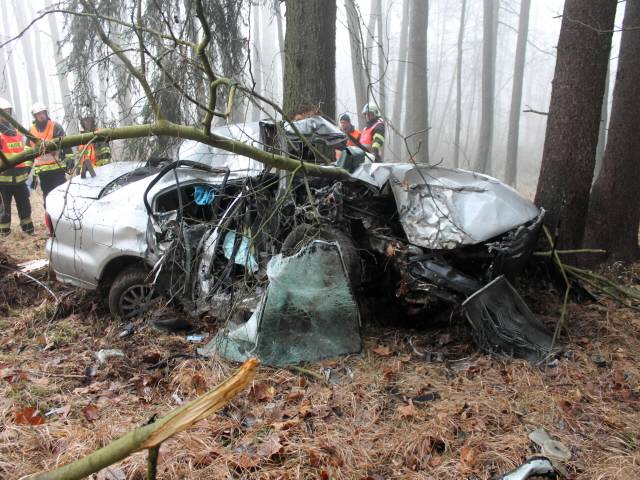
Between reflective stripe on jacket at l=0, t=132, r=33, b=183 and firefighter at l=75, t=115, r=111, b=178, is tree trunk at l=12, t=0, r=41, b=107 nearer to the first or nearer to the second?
reflective stripe on jacket at l=0, t=132, r=33, b=183

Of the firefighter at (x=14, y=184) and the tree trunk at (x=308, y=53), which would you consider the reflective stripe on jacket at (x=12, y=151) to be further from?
Result: the tree trunk at (x=308, y=53)

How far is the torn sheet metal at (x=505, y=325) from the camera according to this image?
3555mm

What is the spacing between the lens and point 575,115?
4875 millimetres

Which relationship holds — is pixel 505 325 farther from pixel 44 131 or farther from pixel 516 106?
pixel 516 106

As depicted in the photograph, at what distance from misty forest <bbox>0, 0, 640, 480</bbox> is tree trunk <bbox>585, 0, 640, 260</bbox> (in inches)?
0.9

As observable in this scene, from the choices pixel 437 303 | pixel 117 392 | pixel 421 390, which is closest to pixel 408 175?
pixel 437 303

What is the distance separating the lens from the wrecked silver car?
369 cm

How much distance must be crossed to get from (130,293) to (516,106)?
621 inches

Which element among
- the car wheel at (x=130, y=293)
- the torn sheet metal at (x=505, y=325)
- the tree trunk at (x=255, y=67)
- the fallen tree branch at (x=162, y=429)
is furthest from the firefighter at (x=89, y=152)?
the torn sheet metal at (x=505, y=325)

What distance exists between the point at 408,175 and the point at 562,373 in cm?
187

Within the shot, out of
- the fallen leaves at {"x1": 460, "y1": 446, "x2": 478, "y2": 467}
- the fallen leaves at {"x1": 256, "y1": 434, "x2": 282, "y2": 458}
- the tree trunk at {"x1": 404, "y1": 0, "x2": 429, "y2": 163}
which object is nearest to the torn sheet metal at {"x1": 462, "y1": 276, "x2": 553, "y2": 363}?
the fallen leaves at {"x1": 460, "y1": 446, "x2": 478, "y2": 467}

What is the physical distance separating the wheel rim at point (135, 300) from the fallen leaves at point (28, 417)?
1475 millimetres

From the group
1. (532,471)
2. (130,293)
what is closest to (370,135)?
(130,293)

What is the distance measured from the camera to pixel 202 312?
4.40 m
